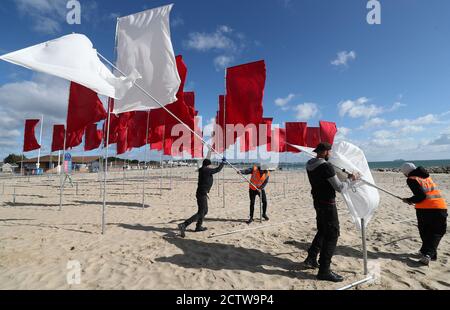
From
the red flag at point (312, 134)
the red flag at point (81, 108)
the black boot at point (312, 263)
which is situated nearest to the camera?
the black boot at point (312, 263)

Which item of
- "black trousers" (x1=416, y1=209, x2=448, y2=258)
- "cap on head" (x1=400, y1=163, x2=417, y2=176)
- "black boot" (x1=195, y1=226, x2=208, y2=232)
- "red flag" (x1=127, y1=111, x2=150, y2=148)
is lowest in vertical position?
"black boot" (x1=195, y1=226, x2=208, y2=232)

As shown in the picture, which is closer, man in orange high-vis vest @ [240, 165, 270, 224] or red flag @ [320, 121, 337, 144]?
man in orange high-vis vest @ [240, 165, 270, 224]

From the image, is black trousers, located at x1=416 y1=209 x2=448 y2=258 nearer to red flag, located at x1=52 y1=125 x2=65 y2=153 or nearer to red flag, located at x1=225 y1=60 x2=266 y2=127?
red flag, located at x1=225 y1=60 x2=266 y2=127

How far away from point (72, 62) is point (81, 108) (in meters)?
4.90

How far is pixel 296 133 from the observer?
19906 mm

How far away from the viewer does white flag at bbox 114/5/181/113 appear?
555cm

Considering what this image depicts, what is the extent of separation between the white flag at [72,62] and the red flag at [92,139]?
659 inches

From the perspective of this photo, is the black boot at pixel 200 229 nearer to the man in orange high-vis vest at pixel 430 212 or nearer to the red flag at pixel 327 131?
the man in orange high-vis vest at pixel 430 212

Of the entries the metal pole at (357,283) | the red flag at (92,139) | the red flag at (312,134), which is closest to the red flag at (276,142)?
the red flag at (312,134)

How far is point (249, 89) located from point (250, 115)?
34.9 inches

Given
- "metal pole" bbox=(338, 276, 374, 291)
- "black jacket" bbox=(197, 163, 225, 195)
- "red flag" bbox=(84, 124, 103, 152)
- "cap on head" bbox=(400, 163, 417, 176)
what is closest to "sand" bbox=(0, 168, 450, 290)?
"metal pole" bbox=(338, 276, 374, 291)

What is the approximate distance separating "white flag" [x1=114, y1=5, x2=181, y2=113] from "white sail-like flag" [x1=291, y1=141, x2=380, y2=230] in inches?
147

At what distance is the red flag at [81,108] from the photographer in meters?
8.66
